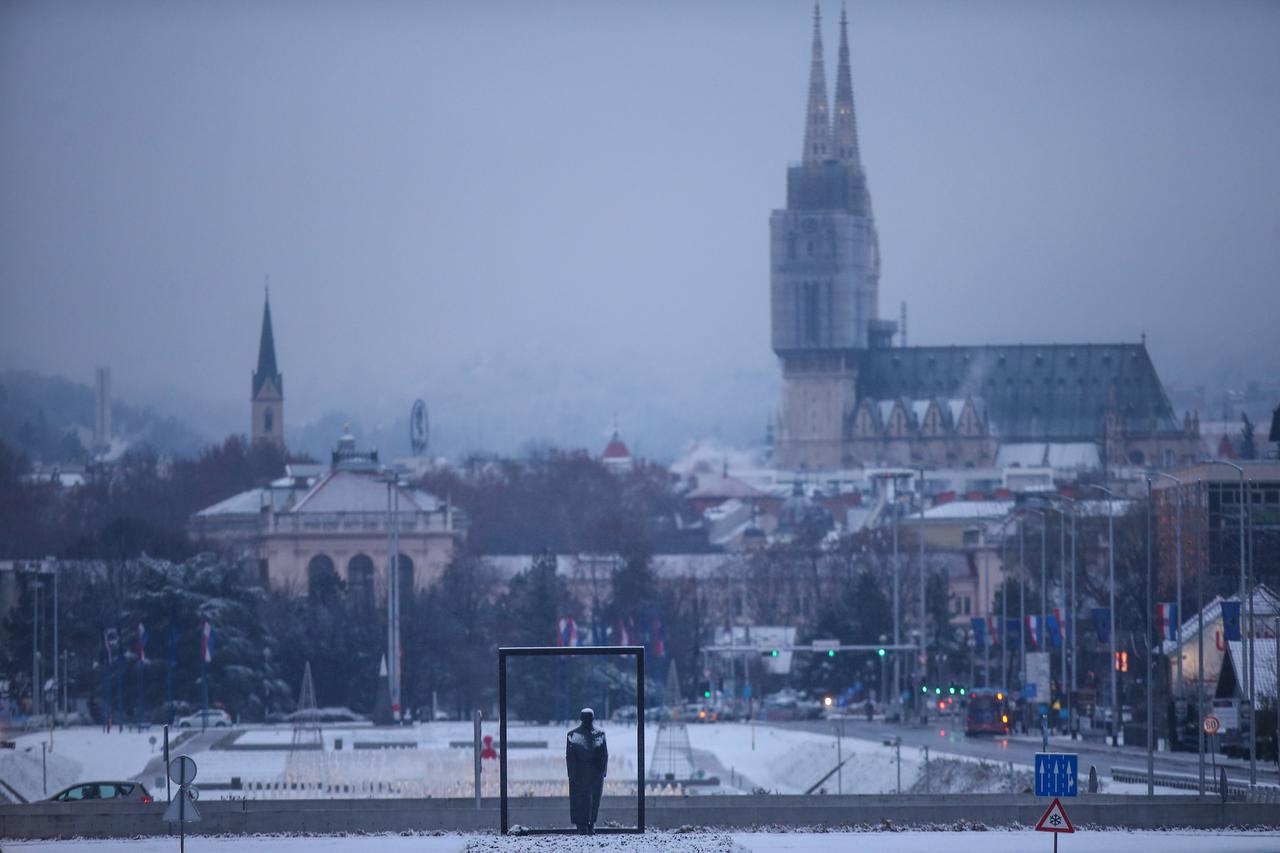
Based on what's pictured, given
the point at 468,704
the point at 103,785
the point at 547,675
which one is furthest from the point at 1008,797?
the point at 468,704

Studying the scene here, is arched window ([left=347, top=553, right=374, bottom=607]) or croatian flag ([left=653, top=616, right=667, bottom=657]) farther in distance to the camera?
arched window ([left=347, top=553, right=374, bottom=607])

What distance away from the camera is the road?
59.1 metres

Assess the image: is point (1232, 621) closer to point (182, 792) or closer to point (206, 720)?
point (182, 792)

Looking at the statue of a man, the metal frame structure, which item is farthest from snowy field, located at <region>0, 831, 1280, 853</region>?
the statue of a man

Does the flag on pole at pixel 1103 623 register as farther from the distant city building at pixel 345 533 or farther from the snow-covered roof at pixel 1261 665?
the distant city building at pixel 345 533

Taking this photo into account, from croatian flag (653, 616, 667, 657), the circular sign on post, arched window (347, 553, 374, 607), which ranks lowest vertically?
croatian flag (653, 616, 667, 657)

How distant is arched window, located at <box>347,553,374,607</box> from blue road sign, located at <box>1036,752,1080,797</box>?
81.1m

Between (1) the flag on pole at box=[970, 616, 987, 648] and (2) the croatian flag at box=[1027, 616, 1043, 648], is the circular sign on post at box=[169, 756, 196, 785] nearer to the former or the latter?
(2) the croatian flag at box=[1027, 616, 1043, 648]

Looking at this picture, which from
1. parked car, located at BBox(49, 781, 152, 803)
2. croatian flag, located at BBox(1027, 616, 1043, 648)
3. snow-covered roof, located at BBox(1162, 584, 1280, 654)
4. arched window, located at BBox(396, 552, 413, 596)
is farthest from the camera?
arched window, located at BBox(396, 552, 413, 596)

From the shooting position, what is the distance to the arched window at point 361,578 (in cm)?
12119

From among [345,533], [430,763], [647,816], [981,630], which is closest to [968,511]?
[345,533]

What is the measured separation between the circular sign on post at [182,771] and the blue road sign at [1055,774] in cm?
1158

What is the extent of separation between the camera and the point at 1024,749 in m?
70.3

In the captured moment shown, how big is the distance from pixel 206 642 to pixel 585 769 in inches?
2128
